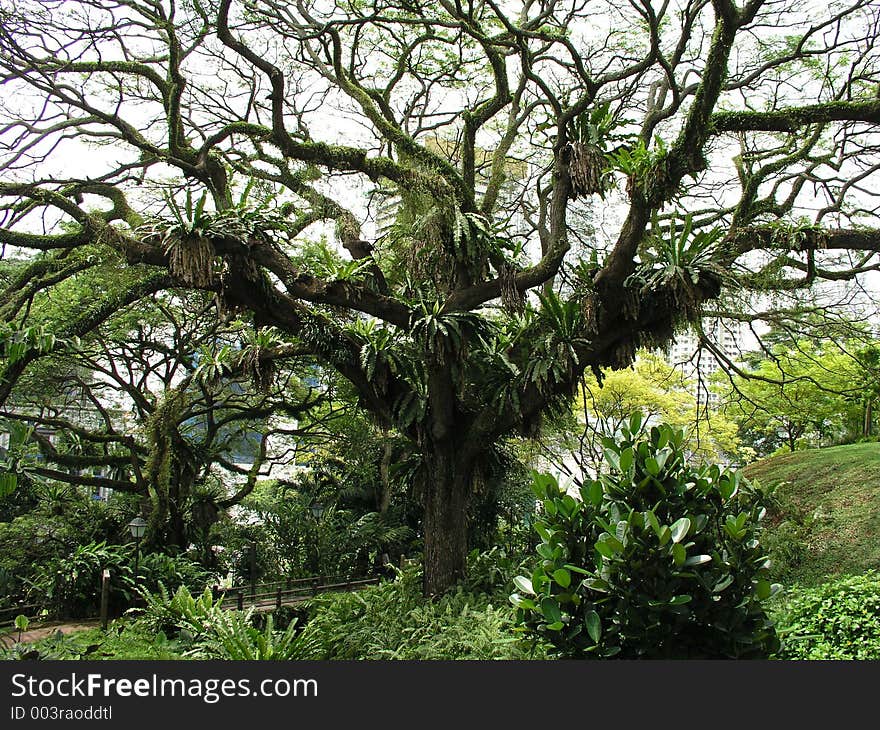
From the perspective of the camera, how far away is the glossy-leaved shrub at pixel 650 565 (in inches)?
140

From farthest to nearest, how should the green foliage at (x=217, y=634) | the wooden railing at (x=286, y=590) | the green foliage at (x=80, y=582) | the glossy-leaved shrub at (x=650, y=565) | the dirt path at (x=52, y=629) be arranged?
the wooden railing at (x=286, y=590) → the green foliage at (x=80, y=582) → the dirt path at (x=52, y=629) → the green foliage at (x=217, y=634) → the glossy-leaved shrub at (x=650, y=565)

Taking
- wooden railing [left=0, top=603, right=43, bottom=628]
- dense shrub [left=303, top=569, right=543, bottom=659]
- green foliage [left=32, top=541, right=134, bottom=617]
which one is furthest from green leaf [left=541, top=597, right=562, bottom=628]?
wooden railing [left=0, top=603, right=43, bottom=628]

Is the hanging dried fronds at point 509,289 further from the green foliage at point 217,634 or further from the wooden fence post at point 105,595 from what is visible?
the wooden fence post at point 105,595

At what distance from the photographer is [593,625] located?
11.6ft

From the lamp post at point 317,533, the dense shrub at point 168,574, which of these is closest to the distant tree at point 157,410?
the dense shrub at point 168,574

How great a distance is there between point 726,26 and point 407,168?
157 inches

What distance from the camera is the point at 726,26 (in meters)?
5.64

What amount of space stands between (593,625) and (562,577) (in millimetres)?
295

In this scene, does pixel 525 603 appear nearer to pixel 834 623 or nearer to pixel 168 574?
pixel 834 623

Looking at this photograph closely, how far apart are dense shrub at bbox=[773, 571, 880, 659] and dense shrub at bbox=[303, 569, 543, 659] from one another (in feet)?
6.34

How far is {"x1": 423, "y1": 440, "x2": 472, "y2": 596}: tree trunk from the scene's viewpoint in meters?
8.26

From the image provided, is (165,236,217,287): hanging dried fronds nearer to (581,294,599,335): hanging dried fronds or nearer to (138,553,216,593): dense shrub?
(581,294,599,335): hanging dried fronds

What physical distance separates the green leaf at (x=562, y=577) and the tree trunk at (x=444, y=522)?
476 centimetres

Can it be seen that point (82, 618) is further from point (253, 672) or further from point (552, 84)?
point (552, 84)
